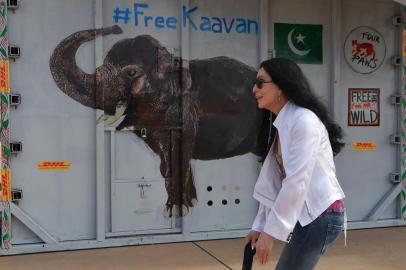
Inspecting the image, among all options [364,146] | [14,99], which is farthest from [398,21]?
[14,99]

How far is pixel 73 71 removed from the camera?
5.62 m

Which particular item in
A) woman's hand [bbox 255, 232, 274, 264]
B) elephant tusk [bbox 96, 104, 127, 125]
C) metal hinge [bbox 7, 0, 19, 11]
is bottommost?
woman's hand [bbox 255, 232, 274, 264]

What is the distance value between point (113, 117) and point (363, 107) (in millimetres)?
3274

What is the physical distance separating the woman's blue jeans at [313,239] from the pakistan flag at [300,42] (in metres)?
4.07

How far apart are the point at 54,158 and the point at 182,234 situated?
5.49ft

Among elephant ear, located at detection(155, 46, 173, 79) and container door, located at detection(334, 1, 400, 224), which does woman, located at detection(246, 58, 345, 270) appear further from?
container door, located at detection(334, 1, 400, 224)

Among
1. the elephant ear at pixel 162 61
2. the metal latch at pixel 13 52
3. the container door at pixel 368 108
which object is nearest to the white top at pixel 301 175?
the elephant ear at pixel 162 61

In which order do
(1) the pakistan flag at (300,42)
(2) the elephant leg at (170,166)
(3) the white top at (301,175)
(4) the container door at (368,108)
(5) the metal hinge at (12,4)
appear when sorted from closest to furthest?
(3) the white top at (301,175), (5) the metal hinge at (12,4), (2) the elephant leg at (170,166), (1) the pakistan flag at (300,42), (4) the container door at (368,108)

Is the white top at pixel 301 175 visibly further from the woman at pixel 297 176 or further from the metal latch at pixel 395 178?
the metal latch at pixel 395 178

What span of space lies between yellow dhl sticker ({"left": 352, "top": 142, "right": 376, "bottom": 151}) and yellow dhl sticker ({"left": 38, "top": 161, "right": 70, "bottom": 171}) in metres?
3.64

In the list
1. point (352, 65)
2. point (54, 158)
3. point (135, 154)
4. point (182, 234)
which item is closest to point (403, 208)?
point (352, 65)

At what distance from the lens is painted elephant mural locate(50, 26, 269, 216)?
5.70 metres

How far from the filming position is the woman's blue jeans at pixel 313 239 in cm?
260

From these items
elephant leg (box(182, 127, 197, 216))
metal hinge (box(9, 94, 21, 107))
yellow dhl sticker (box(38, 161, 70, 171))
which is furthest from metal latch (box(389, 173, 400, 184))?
metal hinge (box(9, 94, 21, 107))
